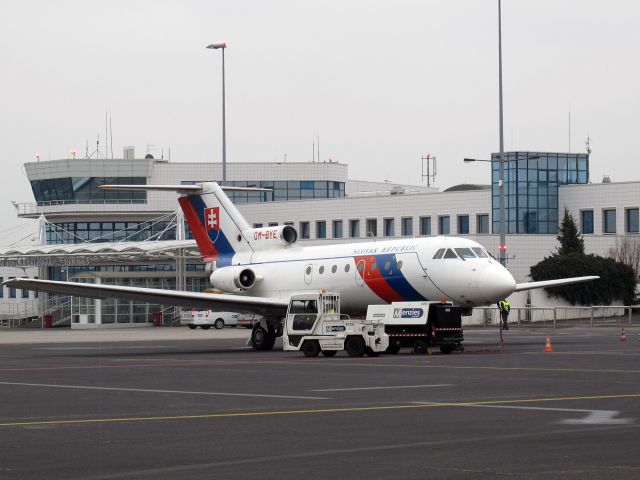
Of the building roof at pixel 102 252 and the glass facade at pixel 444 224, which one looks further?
the glass facade at pixel 444 224

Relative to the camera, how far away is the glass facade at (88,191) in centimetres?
10038

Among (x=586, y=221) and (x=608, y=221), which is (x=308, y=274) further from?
(x=586, y=221)

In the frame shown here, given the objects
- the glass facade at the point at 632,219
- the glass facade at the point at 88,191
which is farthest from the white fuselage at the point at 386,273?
the glass facade at the point at 88,191

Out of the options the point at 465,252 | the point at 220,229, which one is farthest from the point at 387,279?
the point at 220,229

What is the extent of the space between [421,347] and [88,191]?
70.9 metres

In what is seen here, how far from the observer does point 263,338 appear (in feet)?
130

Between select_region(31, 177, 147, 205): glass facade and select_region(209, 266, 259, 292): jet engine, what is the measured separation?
57.0 meters

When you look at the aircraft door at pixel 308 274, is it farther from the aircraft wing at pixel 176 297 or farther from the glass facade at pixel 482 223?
the glass facade at pixel 482 223

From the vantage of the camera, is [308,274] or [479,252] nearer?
[479,252]

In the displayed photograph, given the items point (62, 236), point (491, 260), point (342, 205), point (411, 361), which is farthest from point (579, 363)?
point (62, 236)

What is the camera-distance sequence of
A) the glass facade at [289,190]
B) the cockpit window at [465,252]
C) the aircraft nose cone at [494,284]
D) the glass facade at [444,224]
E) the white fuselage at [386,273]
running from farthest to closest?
the glass facade at [289,190] → the glass facade at [444,224] → the cockpit window at [465,252] → the white fuselage at [386,273] → the aircraft nose cone at [494,284]

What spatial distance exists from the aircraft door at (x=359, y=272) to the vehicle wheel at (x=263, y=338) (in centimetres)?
338

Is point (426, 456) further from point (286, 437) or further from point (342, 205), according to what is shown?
point (342, 205)

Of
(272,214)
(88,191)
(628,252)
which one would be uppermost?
(88,191)
